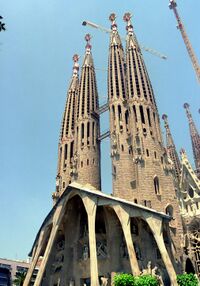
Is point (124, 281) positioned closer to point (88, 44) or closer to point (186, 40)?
point (88, 44)

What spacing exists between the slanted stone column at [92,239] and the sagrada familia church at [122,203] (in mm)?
105

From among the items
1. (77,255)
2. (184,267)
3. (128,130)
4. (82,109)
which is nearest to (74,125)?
(82,109)

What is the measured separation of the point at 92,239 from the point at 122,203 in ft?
17.6

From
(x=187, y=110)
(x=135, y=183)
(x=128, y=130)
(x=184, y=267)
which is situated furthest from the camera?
(x=187, y=110)

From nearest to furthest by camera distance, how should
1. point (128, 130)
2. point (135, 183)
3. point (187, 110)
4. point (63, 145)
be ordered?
point (135, 183)
point (128, 130)
point (63, 145)
point (187, 110)

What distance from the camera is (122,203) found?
3856 cm

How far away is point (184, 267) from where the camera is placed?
39.9m

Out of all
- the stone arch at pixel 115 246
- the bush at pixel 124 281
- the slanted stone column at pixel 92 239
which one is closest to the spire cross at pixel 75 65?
the slanted stone column at pixel 92 239

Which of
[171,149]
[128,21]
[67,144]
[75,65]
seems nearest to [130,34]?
[128,21]

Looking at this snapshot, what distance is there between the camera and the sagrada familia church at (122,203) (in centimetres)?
3850

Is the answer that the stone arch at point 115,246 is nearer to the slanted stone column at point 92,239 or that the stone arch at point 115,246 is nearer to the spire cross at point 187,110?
the slanted stone column at point 92,239

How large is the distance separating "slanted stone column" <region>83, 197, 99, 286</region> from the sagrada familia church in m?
0.11

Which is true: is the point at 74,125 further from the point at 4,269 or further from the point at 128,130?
the point at 4,269

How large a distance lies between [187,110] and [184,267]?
55.7 meters
